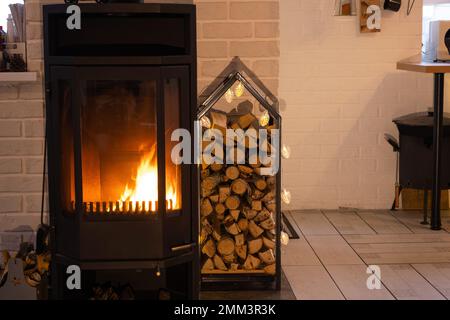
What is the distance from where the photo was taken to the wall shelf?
311 centimetres

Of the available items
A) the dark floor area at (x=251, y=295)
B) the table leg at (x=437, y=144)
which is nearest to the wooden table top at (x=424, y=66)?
the table leg at (x=437, y=144)

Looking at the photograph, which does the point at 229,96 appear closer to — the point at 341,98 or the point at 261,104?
the point at 261,104

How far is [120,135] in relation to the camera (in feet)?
9.20

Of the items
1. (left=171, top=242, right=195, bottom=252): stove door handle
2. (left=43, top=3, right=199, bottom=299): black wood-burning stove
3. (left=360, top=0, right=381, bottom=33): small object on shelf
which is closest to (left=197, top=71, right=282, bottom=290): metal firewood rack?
(left=43, top=3, right=199, bottom=299): black wood-burning stove

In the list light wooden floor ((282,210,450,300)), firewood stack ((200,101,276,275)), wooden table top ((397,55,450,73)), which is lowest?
light wooden floor ((282,210,450,300))

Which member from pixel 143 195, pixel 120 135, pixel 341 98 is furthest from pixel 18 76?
pixel 341 98

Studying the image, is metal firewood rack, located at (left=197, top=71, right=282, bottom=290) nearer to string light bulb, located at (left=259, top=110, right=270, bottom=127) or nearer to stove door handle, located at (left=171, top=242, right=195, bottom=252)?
string light bulb, located at (left=259, top=110, right=270, bottom=127)

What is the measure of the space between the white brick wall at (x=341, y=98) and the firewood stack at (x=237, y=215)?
62.6 inches

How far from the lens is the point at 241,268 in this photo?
3.53 m

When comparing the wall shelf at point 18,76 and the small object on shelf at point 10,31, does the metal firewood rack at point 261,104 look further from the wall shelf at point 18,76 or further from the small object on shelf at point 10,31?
the small object on shelf at point 10,31

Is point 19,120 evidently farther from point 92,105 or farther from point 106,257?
point 106,257

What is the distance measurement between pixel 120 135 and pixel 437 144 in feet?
7.81

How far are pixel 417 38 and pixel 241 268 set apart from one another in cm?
224

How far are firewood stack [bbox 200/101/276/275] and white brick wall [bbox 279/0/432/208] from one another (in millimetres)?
1591
